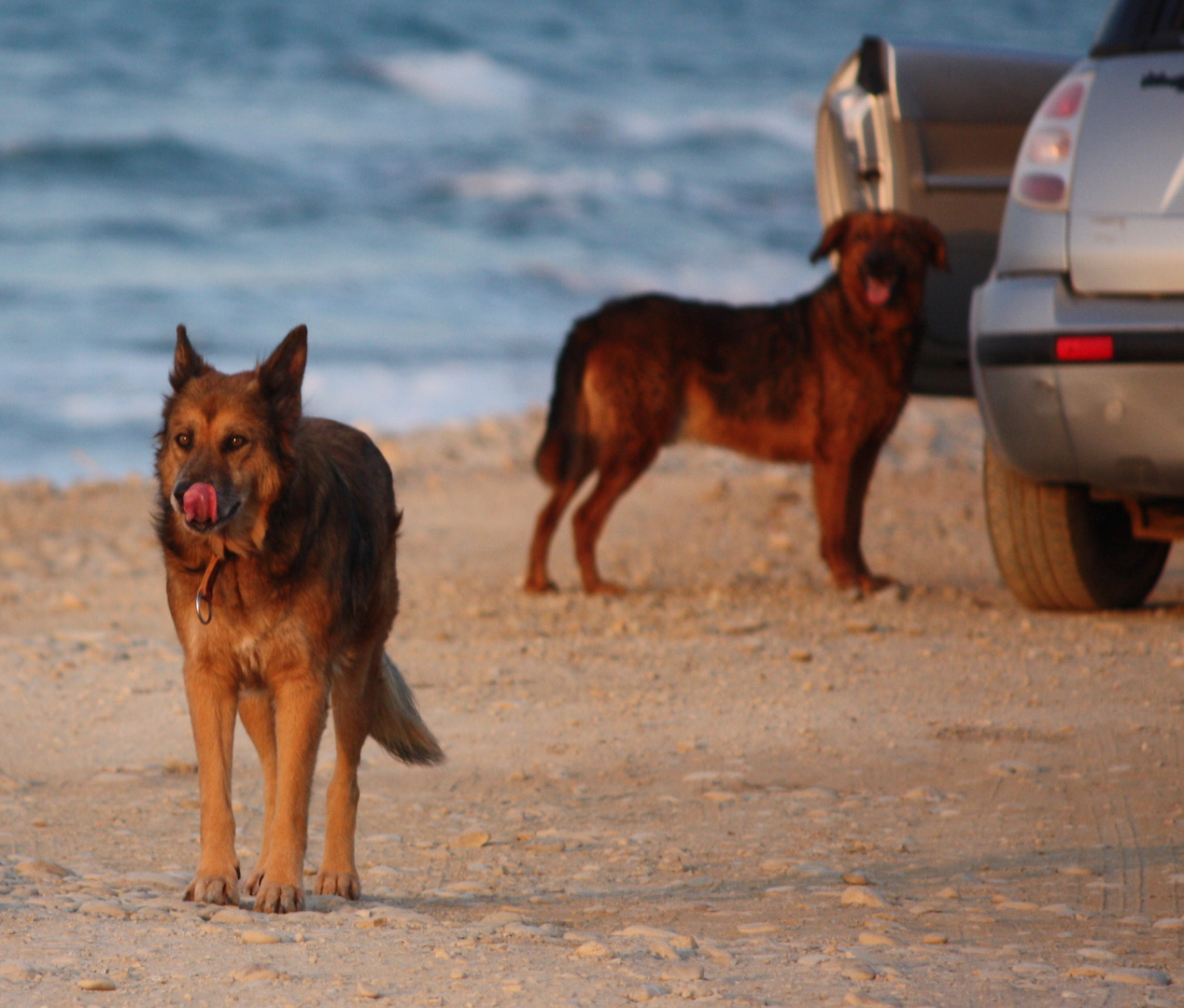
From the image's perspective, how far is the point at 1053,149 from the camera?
229 inches

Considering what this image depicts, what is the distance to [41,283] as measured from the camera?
22.2 meters

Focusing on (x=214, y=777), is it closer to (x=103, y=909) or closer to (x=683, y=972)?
(x=103, y=909)

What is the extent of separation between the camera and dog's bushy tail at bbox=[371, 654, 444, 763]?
4578mm

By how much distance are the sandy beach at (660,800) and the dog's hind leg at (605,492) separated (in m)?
0.35

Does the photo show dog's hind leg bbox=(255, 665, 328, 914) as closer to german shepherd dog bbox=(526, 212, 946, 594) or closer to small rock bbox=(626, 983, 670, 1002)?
small rock bbox=(626, 983, 670, 1002)

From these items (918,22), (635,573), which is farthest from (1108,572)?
(918,22)

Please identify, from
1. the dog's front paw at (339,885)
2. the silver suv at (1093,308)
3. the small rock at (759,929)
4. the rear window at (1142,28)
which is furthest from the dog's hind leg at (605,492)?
the small rock at (759,929)

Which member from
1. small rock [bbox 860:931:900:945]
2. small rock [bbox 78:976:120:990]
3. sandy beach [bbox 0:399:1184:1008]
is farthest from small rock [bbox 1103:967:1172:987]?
small rock [bbox 78:976:120:990]

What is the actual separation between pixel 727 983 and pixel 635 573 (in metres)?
5.82

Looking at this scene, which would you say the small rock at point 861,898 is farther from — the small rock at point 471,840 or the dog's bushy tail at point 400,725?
the dog's bushy tail at point 400,725

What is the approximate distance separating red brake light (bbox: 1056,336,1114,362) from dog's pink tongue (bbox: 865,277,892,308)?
2406mm

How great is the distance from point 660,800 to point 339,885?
121 centimetres

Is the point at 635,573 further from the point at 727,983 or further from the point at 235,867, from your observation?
the point at 727,983

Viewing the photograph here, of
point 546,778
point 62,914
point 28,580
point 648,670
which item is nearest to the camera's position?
point 62,914
